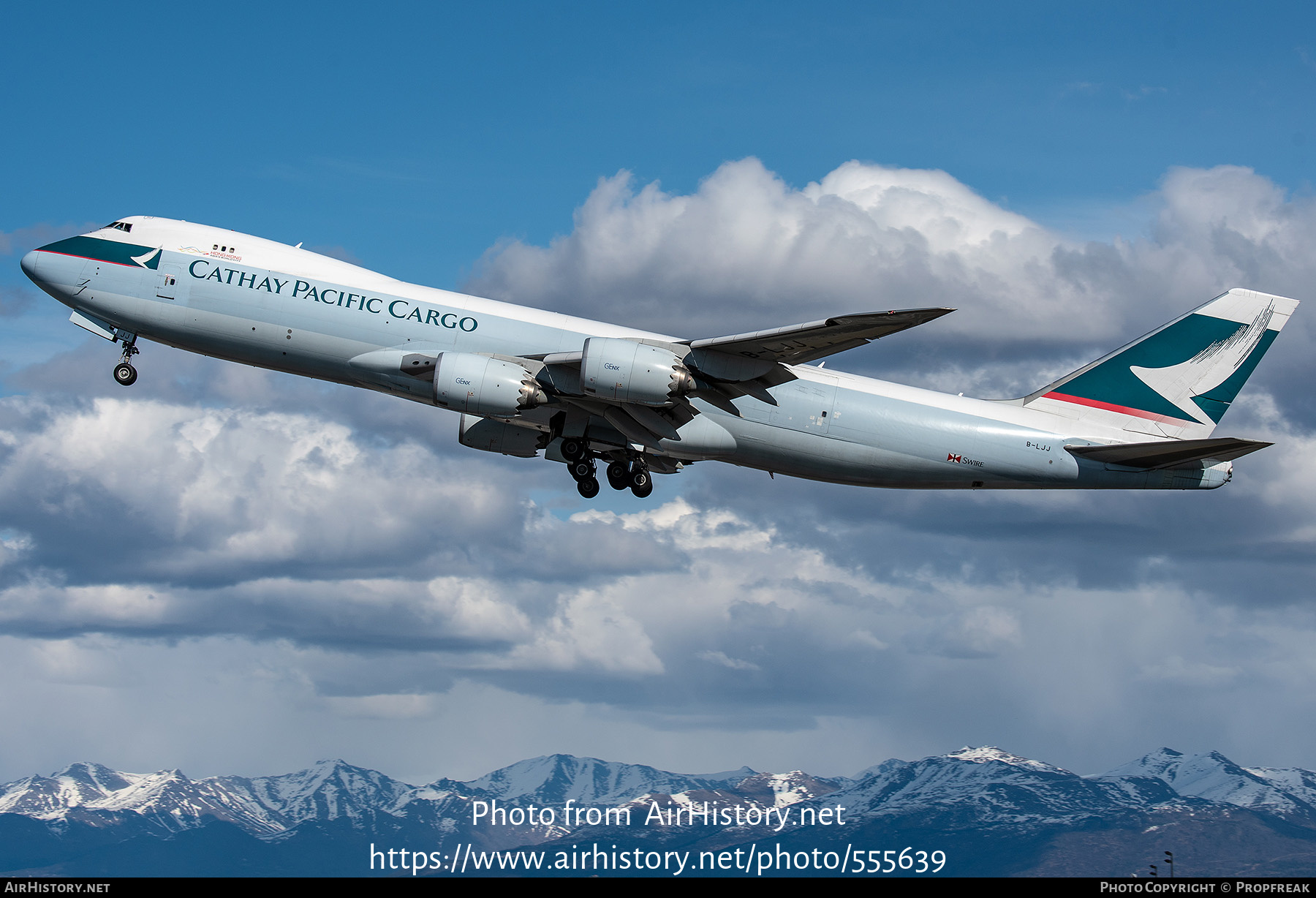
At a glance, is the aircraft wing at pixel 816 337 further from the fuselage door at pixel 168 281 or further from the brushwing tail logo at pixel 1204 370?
the fuselage door at pixel 168 281

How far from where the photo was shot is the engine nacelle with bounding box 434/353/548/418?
38.6 metres

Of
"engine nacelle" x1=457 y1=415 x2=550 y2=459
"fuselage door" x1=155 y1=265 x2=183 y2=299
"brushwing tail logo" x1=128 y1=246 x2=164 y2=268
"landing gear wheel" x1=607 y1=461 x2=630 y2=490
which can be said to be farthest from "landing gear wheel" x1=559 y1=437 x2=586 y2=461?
"brushwing tail logo" x1=128 y1=246 x2=164 y2=268

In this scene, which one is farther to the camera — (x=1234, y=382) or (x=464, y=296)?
(x=1234, y=382)

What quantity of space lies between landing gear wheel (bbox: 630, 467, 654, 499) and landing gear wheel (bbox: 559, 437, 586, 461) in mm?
2455

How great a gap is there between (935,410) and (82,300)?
98.4 ft

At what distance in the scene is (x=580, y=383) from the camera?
39.0 metres

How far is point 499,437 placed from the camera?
45031 mm

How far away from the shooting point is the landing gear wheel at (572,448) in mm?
43406

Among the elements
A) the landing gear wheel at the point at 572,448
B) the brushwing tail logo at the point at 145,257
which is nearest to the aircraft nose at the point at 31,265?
the brushwing tail logo at the point at 145,257

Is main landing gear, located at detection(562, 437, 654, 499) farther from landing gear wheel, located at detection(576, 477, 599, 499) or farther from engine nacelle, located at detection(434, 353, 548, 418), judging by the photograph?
engine nacelle, located at detection(434, 353, 548, 418)
